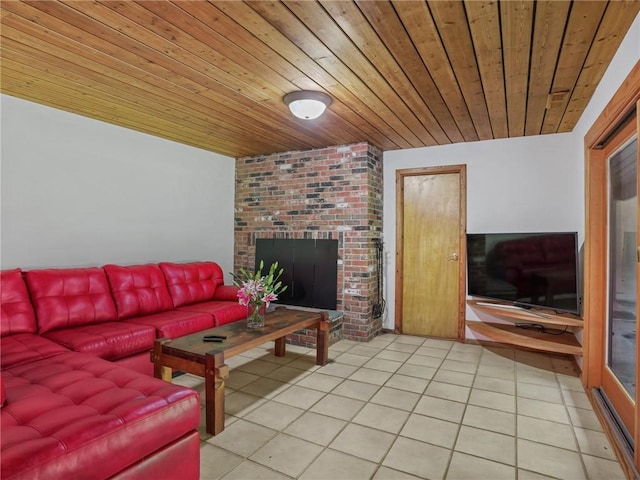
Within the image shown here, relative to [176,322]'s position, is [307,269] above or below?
above

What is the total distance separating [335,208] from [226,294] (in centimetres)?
162

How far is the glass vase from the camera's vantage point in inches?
115

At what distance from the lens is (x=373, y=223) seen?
14.1 feet

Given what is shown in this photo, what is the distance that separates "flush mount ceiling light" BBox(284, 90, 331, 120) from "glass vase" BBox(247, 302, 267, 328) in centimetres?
160

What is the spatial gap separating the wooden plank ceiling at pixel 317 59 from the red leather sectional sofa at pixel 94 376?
1.59 meters

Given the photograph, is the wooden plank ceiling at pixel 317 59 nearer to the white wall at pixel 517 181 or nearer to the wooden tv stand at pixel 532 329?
the white wall at pixel 517 181

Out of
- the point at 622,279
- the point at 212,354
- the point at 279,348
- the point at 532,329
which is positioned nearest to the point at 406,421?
the point at 212,354

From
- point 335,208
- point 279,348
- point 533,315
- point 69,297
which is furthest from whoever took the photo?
point 335,208

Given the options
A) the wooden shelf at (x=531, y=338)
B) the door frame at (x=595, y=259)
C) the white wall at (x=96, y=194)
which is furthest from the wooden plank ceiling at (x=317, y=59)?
the wooden shelf at (x=531, y=338)

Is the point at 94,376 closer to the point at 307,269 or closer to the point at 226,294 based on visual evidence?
the point at 226,294

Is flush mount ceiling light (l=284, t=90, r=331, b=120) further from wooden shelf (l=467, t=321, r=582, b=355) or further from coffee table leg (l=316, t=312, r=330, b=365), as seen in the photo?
wooden shelf (l=467, t=321, r=582, b=355)

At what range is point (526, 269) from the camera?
3475mm

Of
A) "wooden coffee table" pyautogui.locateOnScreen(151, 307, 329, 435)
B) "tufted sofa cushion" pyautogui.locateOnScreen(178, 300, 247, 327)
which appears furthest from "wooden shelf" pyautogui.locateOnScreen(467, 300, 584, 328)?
"tufted sofa cushion" pyautogui.locateOnScreen(178, 300, 247, 327)

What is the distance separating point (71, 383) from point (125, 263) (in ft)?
7.13
